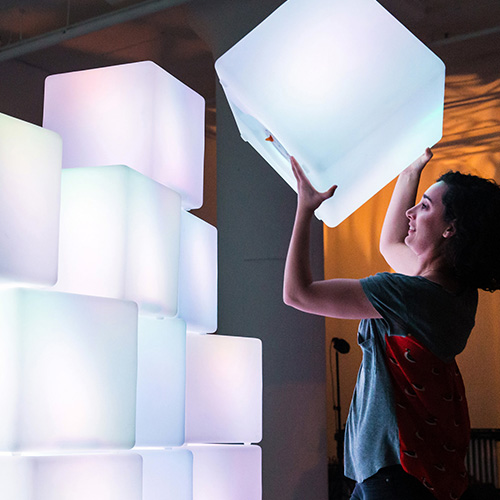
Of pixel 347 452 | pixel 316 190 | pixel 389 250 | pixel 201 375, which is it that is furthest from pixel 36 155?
pixel 389 250

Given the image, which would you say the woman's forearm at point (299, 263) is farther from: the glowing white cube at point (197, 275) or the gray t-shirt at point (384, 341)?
the glowing white cube at point (197, 275)

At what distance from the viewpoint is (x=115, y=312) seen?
1.22 metres

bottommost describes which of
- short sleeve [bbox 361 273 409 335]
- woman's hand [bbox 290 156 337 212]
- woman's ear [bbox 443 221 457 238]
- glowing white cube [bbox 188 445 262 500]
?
glowing white cube [bbox 188 445 262 500]

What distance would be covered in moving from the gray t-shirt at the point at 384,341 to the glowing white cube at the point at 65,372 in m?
0.42

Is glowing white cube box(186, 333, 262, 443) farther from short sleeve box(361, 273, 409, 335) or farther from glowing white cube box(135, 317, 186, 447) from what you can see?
short sleeve box(361, 273, 409, 335)

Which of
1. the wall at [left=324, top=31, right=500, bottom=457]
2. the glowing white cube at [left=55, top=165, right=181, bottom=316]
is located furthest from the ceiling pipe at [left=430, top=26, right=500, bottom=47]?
the glowing white cube at [left=55, top=165, right=181, bottom=316]

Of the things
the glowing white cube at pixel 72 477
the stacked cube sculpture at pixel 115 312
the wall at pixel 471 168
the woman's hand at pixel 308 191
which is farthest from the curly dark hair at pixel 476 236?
the wall at pixel 471 168

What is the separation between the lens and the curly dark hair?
141 cm

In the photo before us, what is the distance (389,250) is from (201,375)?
0.53 metres

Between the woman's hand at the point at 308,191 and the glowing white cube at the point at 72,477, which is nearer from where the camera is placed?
the glowing white cube at the point at 72,477

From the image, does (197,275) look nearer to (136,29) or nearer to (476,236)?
(476,236)

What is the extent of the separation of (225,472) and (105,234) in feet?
2.10

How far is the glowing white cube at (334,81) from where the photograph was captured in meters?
1.37

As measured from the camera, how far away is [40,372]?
111 cm
